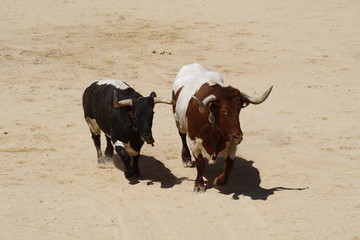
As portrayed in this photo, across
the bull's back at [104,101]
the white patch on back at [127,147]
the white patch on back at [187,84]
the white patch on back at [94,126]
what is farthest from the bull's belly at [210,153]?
A: the white patch on back at [94,126]

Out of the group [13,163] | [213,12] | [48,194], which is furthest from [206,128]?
[213,12]

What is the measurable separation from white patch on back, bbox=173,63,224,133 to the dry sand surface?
1.03 m

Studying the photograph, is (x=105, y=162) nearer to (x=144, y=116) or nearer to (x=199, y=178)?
(x=144, y=116)

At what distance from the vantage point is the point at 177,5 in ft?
83.4

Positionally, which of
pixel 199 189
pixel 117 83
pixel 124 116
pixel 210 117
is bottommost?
pixel 199 189

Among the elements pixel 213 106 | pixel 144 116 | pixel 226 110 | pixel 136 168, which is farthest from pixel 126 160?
pixel 226 110

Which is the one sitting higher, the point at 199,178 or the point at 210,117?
the point at 210,117

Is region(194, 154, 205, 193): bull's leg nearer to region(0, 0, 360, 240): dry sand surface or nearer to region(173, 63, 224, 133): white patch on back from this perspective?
region(0, 0, 360, 240): dry sand surface

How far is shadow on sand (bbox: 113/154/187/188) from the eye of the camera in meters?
11.1

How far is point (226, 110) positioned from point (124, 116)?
193 centimetres

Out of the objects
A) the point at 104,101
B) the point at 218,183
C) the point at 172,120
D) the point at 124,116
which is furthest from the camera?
the point at 172,120

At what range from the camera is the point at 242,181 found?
11.1m

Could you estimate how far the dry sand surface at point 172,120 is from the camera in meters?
9.41

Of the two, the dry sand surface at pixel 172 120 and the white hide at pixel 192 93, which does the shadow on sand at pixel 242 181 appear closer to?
the dry sand surface at pixel 172 120
